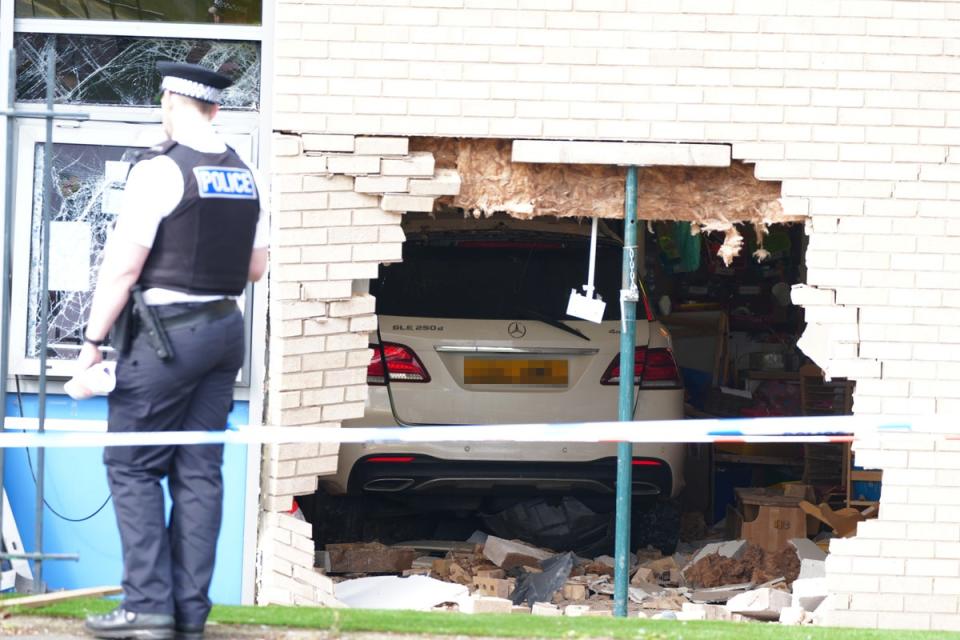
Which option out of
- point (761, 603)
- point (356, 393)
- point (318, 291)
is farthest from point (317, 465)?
point (761, 603)

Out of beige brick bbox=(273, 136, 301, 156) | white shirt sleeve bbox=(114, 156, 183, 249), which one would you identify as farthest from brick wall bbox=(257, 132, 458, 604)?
white shirt sleeve bbox=(114, 156, 183, 249)

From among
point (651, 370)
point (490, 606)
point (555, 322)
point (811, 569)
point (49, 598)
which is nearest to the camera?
point (49, 598)

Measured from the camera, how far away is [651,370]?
7.46m

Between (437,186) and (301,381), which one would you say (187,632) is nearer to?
(301,381)

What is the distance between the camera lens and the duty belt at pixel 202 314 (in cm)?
424

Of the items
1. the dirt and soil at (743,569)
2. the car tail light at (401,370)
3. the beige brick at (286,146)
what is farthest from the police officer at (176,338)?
the dirt and soil at (743,569)

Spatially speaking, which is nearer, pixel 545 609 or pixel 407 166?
pixel 407 166

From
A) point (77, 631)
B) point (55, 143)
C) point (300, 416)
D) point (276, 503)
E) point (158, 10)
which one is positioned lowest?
point (77, 631)

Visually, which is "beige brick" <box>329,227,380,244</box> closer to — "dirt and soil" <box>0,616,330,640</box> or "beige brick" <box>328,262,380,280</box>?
"beige brick" <box>328,262,380,280</box>

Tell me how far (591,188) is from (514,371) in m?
1.23

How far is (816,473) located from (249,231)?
19.1ft

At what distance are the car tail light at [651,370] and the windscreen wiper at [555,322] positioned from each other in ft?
0.69

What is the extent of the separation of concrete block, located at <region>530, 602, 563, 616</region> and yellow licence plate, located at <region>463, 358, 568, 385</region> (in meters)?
1.09

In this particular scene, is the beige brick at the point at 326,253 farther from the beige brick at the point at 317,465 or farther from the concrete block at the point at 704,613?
the concrete block at the point at 704,613
